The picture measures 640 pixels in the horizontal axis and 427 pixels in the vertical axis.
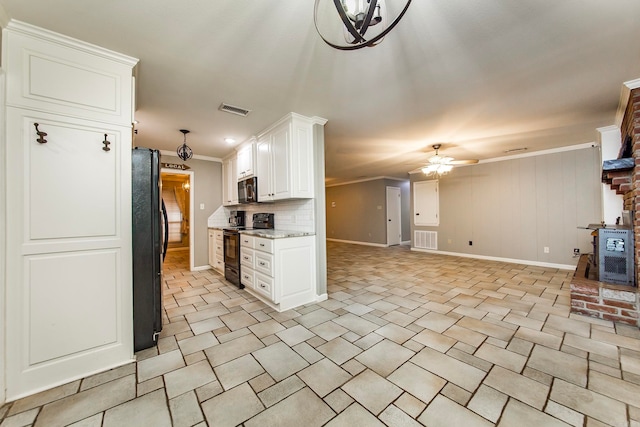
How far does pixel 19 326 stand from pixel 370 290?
3.39 meters

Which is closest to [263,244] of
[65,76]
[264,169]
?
[264,169]

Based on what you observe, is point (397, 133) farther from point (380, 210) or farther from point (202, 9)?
point (380, 210)

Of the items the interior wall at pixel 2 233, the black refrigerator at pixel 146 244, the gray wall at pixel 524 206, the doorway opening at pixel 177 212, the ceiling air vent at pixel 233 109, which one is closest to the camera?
the interior wall at pixel 2 233

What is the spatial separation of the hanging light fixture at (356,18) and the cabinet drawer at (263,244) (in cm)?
211

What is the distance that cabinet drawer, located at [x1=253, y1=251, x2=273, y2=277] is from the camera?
2.96m

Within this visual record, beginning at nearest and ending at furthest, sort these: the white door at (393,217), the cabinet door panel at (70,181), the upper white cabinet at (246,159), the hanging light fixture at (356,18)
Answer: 1. the hanging light fixture at (356,18)
2. the cabinet door panel at (70,181)
3. the upper white cabinet at (246,159)
4. the white door at (393,217)

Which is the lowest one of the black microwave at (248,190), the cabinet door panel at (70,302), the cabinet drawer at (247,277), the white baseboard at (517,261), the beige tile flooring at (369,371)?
the beige tile flooring at (369,371)

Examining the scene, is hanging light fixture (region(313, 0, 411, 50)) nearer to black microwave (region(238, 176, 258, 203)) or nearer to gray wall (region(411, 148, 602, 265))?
black microwave (region(238, 176, 258, 203))

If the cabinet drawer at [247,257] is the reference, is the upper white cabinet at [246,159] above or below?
above

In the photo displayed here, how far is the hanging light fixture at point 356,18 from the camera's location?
0.98 metres

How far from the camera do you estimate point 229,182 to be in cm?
509

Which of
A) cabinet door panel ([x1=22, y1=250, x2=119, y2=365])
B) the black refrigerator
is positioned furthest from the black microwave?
cabinet door panel ([x1=22, y1=250, x2=119, y2=365])

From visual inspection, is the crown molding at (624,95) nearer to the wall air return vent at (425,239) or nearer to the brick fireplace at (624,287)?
the brick fireplace at (624,287)

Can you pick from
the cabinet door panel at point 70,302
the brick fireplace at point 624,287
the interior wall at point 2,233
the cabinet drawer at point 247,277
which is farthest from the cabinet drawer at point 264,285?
the brick fireplace at point 624,287
